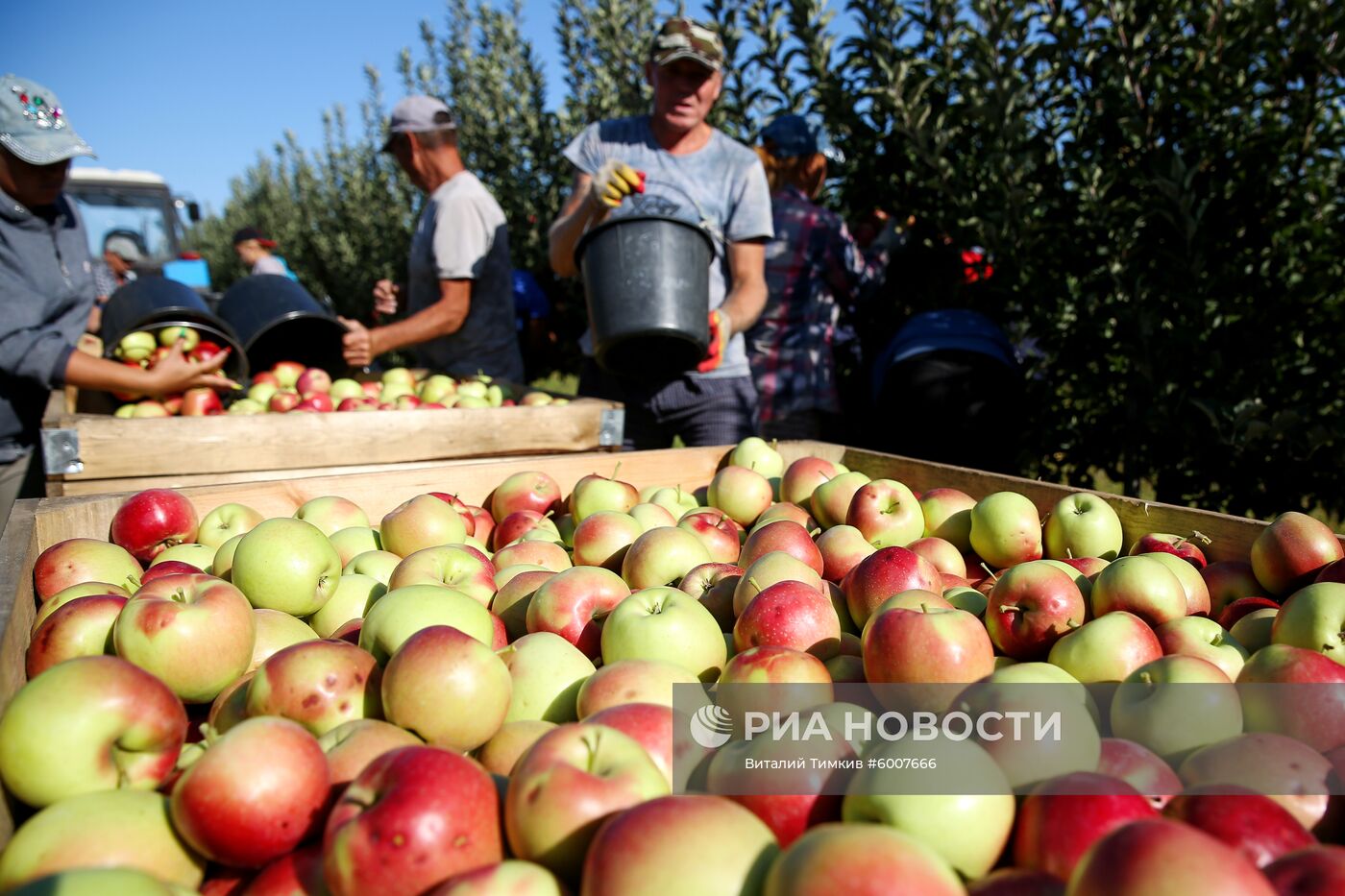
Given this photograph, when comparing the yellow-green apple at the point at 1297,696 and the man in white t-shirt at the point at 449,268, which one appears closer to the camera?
the yellow-green apple at the point at 1297,696

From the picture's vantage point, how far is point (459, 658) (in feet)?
4.20

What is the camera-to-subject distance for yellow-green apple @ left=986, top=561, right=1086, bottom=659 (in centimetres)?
159

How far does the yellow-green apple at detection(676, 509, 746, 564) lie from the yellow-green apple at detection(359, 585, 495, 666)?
2.28ft

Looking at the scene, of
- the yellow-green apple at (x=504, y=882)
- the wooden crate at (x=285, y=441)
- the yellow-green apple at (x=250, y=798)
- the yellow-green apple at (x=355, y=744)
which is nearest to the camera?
the yellow-green apple at (x=504, y=882)

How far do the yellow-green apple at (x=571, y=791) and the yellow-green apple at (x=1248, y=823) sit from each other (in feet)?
2.11

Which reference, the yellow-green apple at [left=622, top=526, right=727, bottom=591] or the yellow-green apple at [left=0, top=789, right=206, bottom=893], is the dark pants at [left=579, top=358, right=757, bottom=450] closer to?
the yellow-green apple at [left=622, top=526, right=727, bottom=591]

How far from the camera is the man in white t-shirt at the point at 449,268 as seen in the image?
4211 mm

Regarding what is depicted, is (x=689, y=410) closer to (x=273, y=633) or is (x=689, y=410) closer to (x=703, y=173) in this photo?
(x=703, y=173)

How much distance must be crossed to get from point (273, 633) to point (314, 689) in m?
0.40

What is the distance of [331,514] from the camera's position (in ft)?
7.63

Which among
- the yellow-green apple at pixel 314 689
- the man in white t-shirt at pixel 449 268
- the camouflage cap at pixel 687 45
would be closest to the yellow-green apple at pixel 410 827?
the yellow-green apple at pixel 314 689

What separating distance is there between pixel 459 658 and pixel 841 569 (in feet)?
3.56

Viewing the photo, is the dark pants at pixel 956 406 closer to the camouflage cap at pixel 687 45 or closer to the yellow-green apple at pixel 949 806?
the camouflage cap at pixel 687 45

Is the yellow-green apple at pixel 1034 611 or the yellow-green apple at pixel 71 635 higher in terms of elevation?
the yellow-green apple at pixel 71 635
